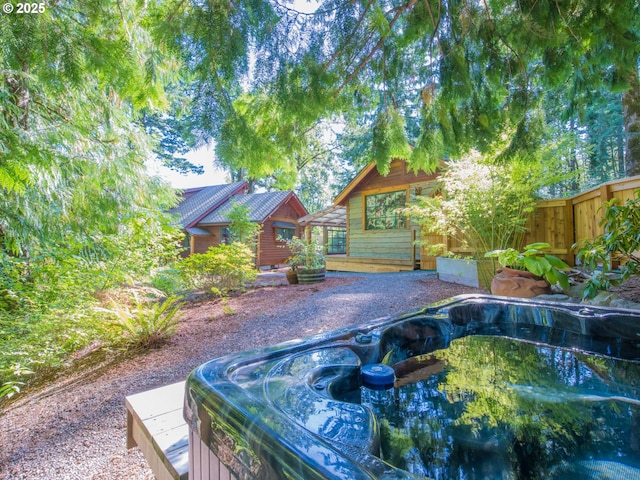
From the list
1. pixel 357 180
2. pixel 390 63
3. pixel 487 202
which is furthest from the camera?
pixel 357 180

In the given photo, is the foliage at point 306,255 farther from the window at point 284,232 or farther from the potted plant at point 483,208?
Result: the window at point 284,232

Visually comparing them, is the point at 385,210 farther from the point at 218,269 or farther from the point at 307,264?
the point at 218,269

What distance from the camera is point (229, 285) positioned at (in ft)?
21.9

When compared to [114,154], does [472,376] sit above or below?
below

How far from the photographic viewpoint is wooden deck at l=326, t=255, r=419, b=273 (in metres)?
8.59

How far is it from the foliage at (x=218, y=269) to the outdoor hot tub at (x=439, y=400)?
4925mm

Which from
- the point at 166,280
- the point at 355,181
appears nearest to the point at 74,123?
the point at 166,280

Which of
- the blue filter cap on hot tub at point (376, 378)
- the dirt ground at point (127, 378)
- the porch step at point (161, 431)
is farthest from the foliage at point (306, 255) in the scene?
the blue filter cap on hot tub at point (376, 378)

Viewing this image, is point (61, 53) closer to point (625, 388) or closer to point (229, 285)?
point (625, 388)

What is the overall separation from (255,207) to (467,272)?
11.6m

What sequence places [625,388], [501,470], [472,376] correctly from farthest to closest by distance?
[472,376]
[625,388]
[501,470]

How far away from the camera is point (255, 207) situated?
15.2 m

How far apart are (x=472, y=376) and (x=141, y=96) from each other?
297cm

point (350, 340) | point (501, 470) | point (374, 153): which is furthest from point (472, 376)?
point (374, 153)
